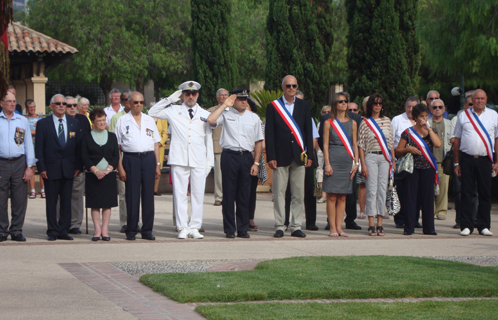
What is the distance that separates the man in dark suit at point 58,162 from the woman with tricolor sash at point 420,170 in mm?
4893

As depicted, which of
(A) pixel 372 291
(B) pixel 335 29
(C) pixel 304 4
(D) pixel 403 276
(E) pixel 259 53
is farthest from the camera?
(E) pixel 259 53

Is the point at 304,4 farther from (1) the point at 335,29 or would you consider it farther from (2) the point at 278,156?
(1) the point at 335,29

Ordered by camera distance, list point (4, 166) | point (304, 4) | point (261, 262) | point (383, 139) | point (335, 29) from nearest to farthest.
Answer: point (261, 262)
point (4, 166)
point (383, 139)
point (304, 4)
point (335, 29)

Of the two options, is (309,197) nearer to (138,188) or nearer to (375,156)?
(375,156)

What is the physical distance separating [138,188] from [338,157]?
116 inches

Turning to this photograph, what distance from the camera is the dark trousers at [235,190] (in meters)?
10.5

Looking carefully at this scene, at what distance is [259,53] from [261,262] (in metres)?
38.6

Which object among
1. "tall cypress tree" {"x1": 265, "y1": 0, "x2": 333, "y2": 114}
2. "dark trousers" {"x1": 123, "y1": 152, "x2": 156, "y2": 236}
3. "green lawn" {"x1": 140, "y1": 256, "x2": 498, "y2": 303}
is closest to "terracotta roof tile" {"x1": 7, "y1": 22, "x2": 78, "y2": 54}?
"tall cypress tree" {"x1": 265, "y1": 0, "x2": 333, "y2": 114}

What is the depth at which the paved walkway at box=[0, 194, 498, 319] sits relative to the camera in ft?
19.6

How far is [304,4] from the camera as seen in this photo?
928 inches

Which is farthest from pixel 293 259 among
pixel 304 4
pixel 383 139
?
pixel 304 4

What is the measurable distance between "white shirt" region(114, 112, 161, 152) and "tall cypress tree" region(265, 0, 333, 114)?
43.9ft

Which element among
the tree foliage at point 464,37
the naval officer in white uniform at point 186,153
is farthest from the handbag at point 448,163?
the tree foliage at point 464,37

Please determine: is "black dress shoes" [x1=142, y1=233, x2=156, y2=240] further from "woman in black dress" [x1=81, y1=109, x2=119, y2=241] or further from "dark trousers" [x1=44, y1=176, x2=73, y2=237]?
"dark trousers" [x1=44, y1=176, x2=73, y2=237]
